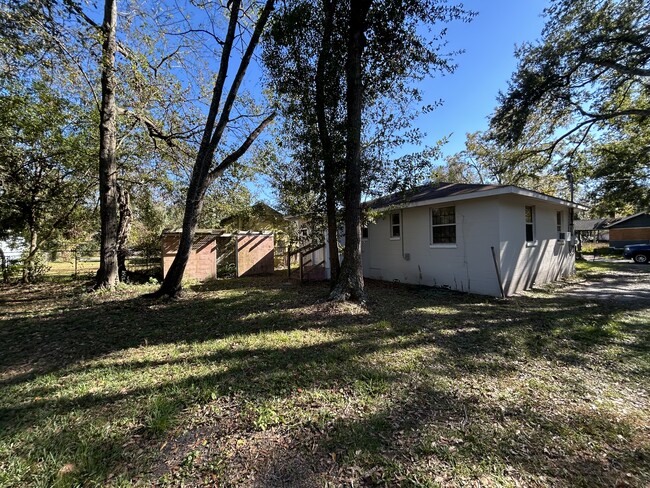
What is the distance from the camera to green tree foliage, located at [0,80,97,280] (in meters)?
8.22

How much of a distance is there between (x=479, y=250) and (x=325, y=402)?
269 inches

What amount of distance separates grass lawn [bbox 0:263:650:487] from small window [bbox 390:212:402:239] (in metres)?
5.15

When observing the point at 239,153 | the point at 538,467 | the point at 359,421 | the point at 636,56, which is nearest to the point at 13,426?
the point at 359,421

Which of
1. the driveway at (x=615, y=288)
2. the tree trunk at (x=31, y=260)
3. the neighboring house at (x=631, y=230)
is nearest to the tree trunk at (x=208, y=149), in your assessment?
the tree trunk at (x=31, y=260)

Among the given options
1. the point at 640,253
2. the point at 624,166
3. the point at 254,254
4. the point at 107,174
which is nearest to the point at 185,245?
the point at 107,174

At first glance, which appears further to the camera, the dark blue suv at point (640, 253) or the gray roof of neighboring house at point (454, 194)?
the dark blue suv at point (640, 253)

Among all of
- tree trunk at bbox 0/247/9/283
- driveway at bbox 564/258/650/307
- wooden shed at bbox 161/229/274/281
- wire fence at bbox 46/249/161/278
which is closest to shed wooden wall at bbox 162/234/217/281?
wooden shed at bbox 161/229/274/281

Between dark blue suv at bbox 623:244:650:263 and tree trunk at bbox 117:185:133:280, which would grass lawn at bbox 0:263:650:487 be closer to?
tree trunk at bbox 117:185:133:280

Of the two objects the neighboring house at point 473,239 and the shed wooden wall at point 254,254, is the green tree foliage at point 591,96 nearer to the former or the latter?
the neighboring house at point 473,239

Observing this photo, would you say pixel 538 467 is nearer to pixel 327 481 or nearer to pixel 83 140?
pixel 327 481

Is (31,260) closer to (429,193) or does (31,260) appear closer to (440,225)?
(429,193)

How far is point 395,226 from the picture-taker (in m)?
10.3

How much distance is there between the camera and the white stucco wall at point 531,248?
7688mm

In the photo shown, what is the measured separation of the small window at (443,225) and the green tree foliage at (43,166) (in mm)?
11628
